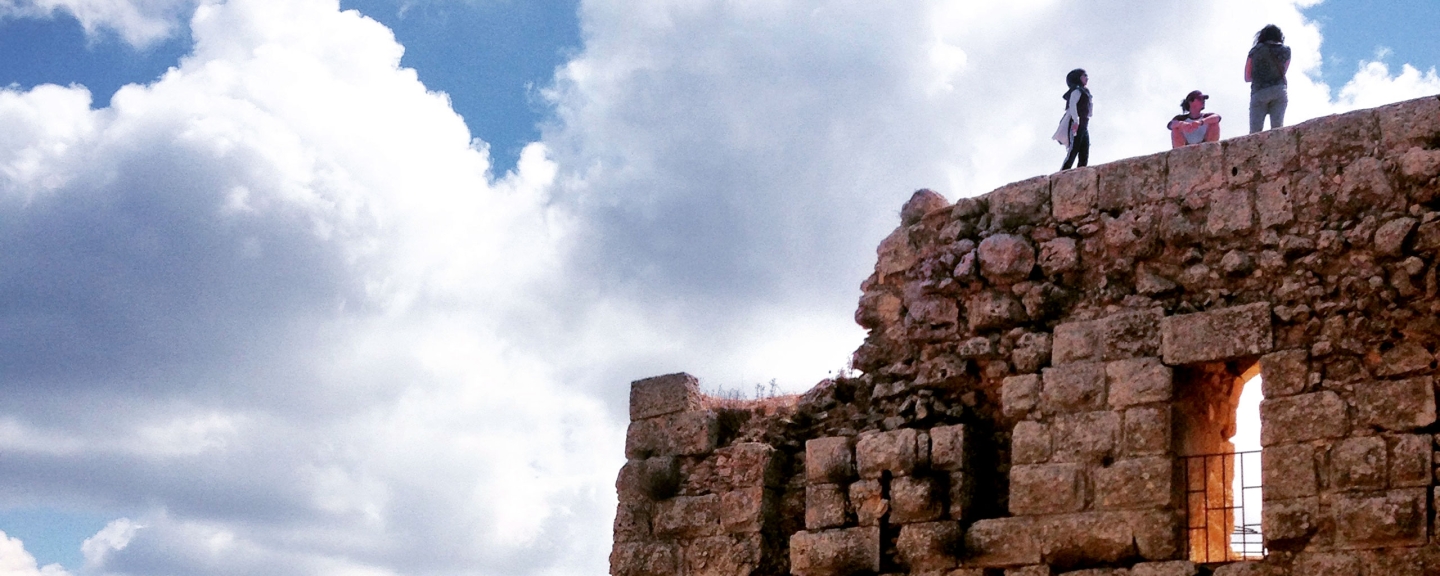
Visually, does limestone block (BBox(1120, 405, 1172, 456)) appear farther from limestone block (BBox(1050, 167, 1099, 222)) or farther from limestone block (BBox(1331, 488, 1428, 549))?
limestone block (BBox(1050, 167, 1099, 222))

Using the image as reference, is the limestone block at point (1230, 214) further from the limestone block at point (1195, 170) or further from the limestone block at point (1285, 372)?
the limestone block at point (1285, 372)

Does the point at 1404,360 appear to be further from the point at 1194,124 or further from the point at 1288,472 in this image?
the point at 1194,124

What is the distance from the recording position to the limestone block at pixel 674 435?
1152cm

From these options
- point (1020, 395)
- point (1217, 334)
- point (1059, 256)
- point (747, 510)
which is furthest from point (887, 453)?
point (1217, 334)

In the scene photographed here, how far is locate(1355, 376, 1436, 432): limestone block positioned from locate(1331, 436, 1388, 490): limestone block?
11cm

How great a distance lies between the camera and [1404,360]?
29.1 feet

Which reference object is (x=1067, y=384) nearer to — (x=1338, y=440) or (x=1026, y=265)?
(x=1026, y=265)

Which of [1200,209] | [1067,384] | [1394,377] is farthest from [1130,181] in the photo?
[1394,377]

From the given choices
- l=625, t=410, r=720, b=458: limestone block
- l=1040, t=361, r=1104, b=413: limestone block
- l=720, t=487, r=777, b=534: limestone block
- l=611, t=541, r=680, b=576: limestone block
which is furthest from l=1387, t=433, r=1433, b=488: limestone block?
l=611, t=541, r=680, b=576: limestone block

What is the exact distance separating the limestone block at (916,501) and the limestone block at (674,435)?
5.23 feet

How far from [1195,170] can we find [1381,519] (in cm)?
234

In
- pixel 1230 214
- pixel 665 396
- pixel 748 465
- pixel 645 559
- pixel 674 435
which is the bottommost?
pixel 645 559

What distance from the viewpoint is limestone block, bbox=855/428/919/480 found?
1043cm

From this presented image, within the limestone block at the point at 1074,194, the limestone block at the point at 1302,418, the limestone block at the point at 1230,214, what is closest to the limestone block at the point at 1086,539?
the limestone block at the point at 1302,418
